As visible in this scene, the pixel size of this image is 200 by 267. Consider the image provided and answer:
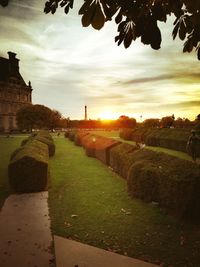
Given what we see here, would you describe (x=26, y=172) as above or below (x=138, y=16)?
below

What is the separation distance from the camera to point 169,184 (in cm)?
818

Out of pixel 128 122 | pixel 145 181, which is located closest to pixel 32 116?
pixel 128 122

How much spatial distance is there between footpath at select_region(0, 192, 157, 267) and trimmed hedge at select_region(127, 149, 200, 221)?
8.77ft

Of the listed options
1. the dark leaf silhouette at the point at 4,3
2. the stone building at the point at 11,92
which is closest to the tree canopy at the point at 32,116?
the stone building at the point at 11,92

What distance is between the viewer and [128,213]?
8.72 meters

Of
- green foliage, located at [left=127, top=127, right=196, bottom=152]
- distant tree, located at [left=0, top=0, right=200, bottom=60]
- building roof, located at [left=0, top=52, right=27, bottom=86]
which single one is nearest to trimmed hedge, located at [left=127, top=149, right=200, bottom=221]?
distant tree, located at [left=0, top=0, right=200, bottom=60]

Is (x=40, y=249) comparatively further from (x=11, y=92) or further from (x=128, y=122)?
(x=128, y=122)

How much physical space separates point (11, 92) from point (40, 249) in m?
79.9

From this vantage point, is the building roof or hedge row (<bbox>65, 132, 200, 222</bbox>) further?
the building roof

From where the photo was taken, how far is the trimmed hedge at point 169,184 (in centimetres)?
768

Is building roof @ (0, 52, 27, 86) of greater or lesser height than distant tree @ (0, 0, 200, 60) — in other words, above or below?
above

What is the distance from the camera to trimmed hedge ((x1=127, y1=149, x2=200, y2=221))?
7680 mm

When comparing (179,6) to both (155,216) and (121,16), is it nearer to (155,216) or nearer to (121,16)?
(121,16)

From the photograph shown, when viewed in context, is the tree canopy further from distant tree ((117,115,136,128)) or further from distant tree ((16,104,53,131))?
distant tree ((117,115,136,128))
